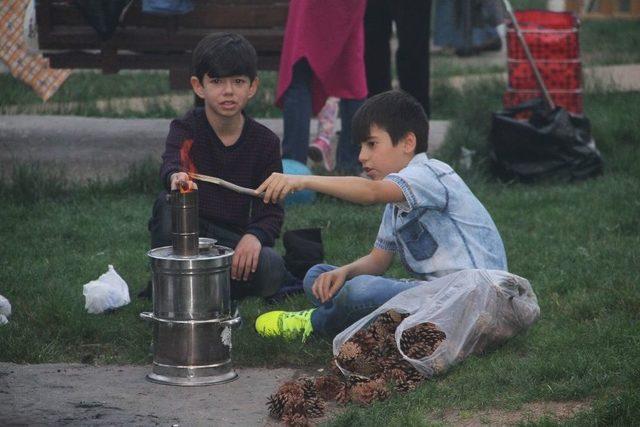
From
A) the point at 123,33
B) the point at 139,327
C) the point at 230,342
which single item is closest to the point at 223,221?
the point at 139,327

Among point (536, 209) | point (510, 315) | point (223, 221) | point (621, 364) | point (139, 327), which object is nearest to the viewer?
point (621, 364)

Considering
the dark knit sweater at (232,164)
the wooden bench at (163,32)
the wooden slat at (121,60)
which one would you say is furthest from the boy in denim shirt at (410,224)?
the wooden slat at (121,60)

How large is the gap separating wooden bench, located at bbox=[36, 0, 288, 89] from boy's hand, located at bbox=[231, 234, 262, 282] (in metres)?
3.26

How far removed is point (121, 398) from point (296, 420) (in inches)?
24.3

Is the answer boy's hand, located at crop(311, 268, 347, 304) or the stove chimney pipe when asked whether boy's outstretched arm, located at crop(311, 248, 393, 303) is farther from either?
the stove chimney pipe

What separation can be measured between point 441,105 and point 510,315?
6101 millimetres

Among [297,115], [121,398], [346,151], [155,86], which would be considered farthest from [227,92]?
[155,86]

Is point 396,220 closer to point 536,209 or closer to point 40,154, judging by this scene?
point 536,209

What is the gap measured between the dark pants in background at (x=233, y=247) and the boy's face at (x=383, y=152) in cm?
68

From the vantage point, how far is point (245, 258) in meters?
4.84

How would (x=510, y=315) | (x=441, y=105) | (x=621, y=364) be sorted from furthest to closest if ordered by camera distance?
(x=441, y=105) < (x=510, y=315) < (x=621, y=364)

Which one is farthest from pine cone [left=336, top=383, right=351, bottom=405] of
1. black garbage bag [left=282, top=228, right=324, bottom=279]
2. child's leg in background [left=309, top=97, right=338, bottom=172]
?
child's leg in background [left=309, top=97, right=338, bottom=172]

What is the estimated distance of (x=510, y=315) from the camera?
4.39 metres

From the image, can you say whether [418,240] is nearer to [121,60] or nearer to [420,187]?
[420,187]
